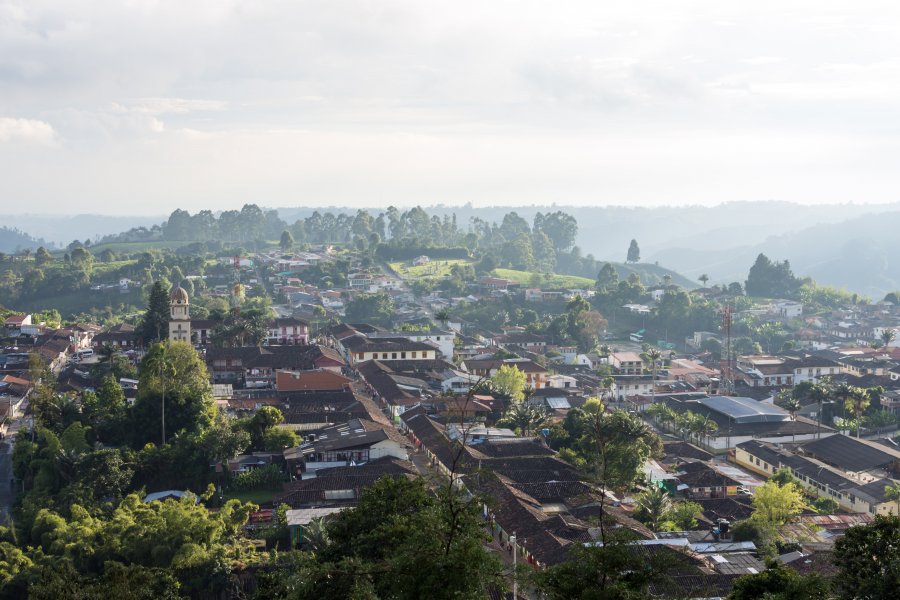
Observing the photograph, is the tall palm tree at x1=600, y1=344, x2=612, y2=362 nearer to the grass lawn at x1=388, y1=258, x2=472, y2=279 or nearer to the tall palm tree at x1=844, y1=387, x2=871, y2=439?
the tall palm tree at x1=844, y1=387, x2=871, y2=439

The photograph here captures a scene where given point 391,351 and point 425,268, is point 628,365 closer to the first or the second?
point 391,351

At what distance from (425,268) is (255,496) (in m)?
72.4

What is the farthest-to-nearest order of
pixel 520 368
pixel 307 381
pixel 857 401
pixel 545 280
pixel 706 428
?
pixel 545 280 < pixel 520 368 < pixel 307 381 < pixel 857 401 < pixel 706 428

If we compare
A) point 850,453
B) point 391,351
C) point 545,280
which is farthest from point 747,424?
point 545,280

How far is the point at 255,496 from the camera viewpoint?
32.7 m

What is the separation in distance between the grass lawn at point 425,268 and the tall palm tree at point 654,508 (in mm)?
70674

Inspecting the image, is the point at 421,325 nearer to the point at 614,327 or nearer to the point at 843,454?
the point at 614,327

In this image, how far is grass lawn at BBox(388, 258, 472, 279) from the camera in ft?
330

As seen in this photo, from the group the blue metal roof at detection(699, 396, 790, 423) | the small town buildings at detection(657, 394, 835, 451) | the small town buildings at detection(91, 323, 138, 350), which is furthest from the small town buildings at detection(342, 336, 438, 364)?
the blue metal roof at detection(699, 396, 790, 423)

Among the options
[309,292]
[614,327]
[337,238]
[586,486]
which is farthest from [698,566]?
[337,238]

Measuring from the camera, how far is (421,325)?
250ft

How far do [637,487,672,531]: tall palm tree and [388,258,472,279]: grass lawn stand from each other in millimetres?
70674

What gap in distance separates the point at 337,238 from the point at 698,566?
11958 cm

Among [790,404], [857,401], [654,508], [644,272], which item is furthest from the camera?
[644,272]
